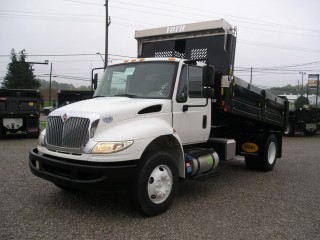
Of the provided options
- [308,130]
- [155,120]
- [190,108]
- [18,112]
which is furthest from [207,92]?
[308,130]

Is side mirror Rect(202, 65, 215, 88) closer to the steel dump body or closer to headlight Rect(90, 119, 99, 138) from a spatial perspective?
the steel dump body

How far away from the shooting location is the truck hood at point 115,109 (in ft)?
15.0

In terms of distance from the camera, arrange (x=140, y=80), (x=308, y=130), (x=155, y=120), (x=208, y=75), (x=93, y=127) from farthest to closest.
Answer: (x=308, y=130), (x=140, y=80), (x=208, y=75), (x=155, y=120), (x=93, y=127)

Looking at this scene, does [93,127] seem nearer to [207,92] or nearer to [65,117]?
[65,117]

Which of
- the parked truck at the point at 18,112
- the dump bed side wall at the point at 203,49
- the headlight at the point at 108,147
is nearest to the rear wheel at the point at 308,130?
the dump bed side wall at the point at 203,49

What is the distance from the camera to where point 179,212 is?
16.6ft

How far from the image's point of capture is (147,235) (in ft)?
13.7

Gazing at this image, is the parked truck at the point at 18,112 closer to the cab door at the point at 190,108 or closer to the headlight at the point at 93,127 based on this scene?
the cab door at the point at 190,108

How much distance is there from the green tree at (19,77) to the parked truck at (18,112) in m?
52.9

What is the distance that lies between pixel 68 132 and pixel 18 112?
1067 cm

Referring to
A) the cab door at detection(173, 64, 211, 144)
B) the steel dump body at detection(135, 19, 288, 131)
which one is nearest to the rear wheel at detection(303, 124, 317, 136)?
the steel dump body at detection(135, 19, 288, 131)

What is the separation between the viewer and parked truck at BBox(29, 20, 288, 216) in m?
4.45

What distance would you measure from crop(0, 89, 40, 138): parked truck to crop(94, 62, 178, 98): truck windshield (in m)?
9.45

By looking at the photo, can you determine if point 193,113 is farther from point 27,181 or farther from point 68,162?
point 27,181
